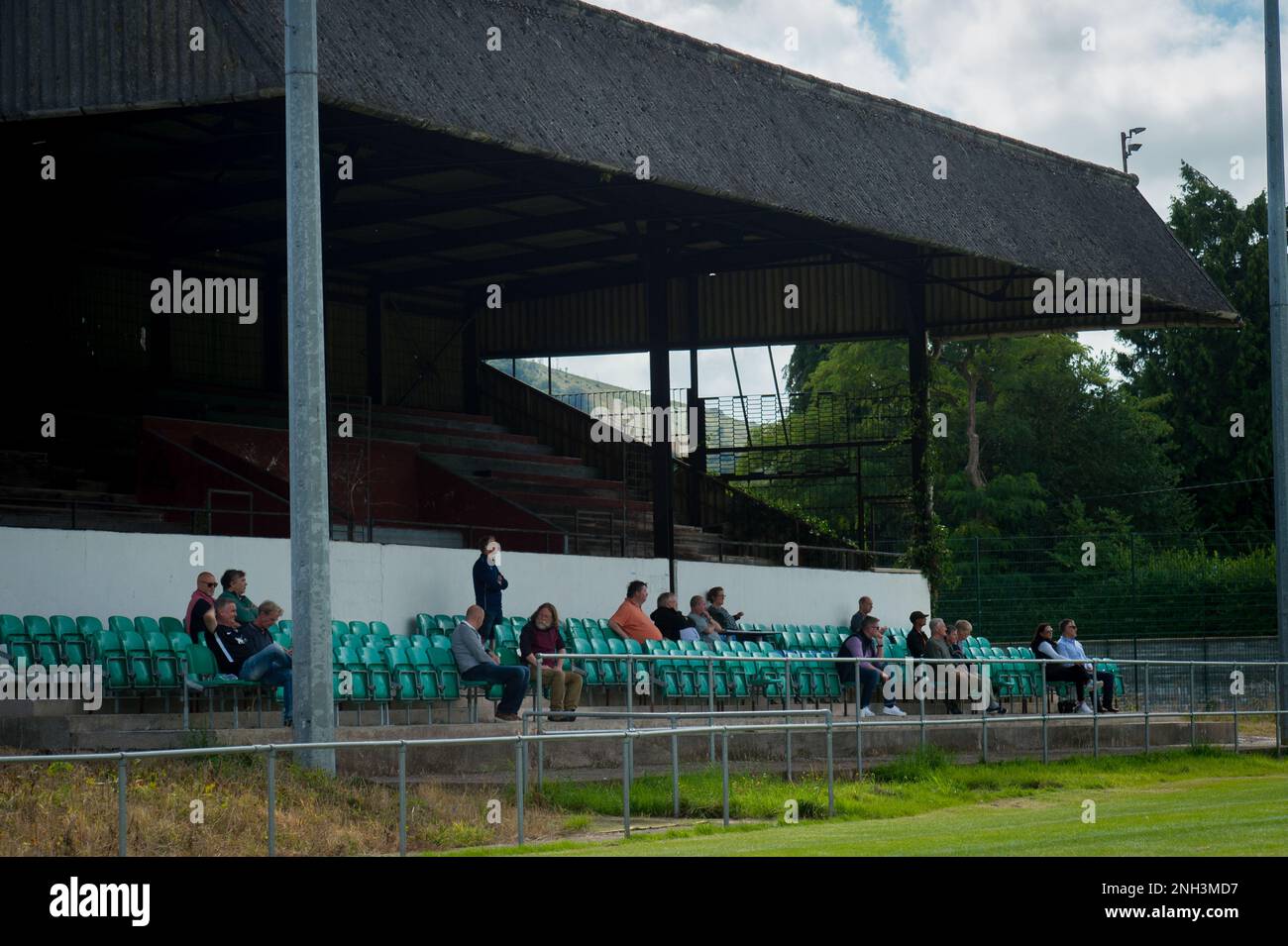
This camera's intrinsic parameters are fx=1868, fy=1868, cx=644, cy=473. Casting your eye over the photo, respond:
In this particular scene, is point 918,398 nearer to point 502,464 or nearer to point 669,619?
Answer: point 502,464

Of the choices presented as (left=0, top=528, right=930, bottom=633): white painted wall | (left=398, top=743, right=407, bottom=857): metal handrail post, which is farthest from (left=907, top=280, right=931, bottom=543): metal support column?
(left=398, top=743, right=407, bottom=857): metal handrail post

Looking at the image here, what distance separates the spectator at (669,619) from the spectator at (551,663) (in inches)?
110

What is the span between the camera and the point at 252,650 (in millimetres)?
16719

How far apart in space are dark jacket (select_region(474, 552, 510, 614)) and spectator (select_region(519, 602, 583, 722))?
1.39m

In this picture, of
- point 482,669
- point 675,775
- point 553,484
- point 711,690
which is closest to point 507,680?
point 482,669

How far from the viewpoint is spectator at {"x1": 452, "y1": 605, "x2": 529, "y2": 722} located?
57.9ft

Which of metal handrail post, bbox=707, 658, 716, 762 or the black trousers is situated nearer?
metal handrail post, bbox=707, 658, 716, 762

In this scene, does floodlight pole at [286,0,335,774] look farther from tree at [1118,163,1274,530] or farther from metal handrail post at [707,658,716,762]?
tree at [1118,163,1274,530]

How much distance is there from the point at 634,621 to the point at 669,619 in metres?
1.50

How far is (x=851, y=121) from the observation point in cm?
2869

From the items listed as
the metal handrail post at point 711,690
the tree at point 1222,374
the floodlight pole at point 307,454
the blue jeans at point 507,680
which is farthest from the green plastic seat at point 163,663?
the tree at point 1222,374
